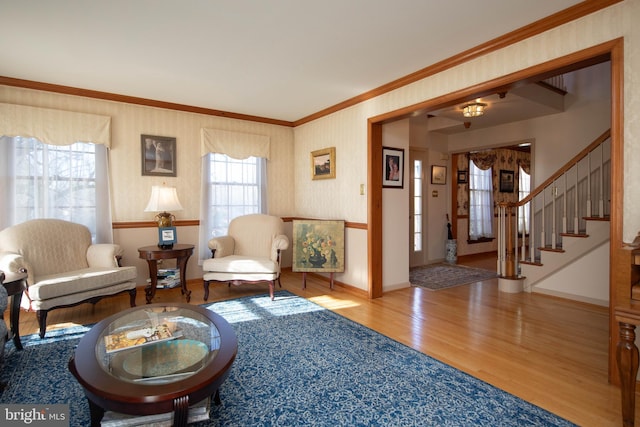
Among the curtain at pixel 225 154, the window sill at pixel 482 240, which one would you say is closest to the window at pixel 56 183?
the curtain at pixel 225 154

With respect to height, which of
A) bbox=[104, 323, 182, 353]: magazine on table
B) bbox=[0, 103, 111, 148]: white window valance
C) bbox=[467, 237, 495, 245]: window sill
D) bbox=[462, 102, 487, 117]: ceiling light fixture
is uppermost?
bbox=[462, 102, 487, 117]: ceiling light fixture

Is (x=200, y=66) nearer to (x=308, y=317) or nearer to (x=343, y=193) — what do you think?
(x=343, y=193)

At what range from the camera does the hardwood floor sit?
82.1 inches

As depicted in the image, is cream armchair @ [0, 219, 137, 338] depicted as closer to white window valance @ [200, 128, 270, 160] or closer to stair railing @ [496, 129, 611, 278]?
white window valance @ [200, 128, 270, 160]

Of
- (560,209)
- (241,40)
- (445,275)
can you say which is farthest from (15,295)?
(560,209)

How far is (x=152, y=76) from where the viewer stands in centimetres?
359

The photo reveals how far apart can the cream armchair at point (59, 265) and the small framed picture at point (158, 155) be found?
110 cm

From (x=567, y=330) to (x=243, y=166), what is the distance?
4460 mm

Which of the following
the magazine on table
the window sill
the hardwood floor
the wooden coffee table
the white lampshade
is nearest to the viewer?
the wooden coffee table

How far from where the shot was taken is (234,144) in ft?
16.6

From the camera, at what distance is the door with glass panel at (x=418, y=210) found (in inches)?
243

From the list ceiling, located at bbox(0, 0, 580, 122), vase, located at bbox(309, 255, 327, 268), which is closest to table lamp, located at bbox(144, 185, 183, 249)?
ceiling, located at bbox(0, 0, 580, 122)

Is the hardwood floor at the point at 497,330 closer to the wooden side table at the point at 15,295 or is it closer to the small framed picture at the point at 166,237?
the wooden side table at the point at 15,295

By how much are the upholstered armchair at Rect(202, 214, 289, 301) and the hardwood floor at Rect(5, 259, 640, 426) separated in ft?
1.27
